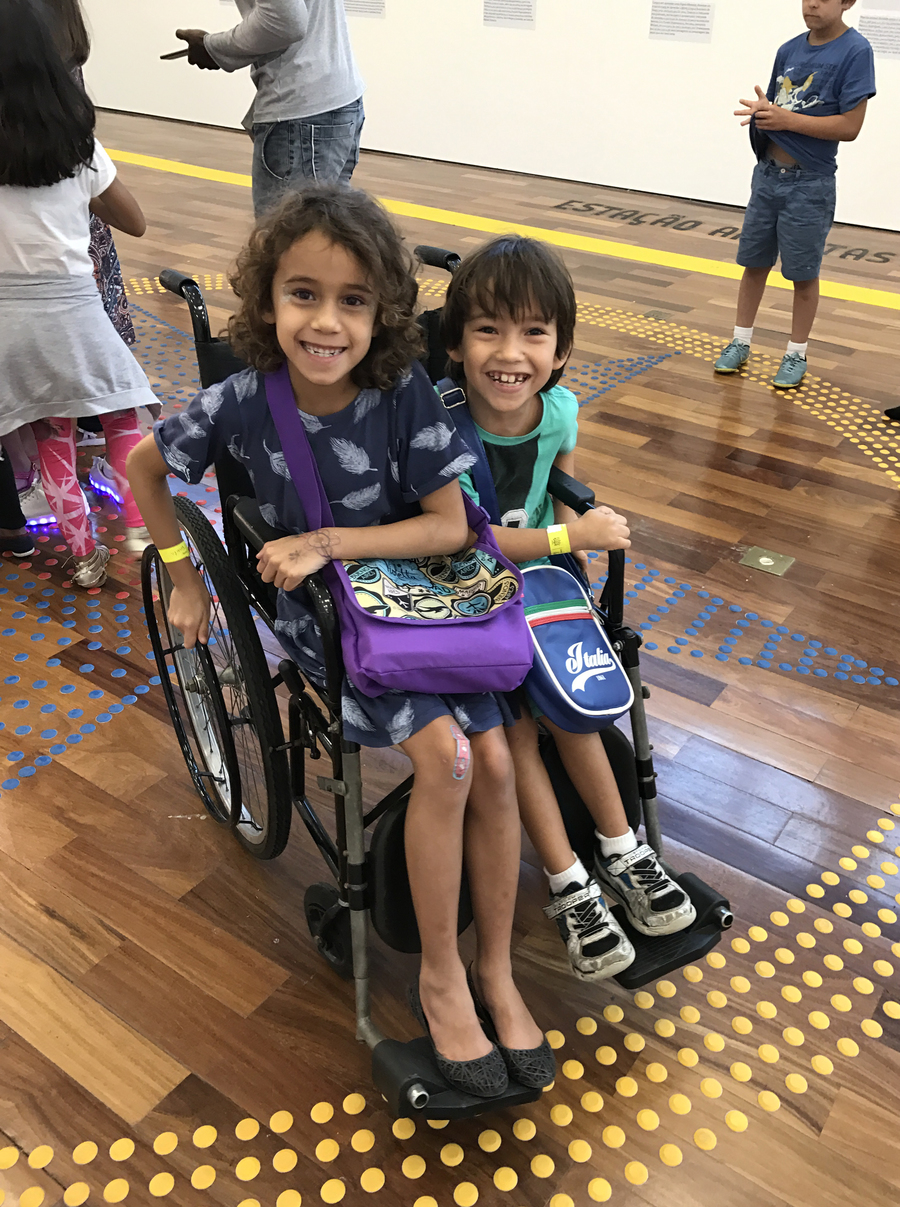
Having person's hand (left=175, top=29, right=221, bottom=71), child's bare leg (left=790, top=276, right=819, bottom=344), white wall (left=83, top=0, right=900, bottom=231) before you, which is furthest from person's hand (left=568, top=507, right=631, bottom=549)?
white wall (left=83, top=0, right=900, bottom=231)

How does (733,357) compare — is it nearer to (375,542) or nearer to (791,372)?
(791,372)

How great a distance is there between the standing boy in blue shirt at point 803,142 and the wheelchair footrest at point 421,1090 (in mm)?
2727

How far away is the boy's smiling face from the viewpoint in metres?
1.37

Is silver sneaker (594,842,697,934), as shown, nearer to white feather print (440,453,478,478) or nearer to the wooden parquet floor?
the wooden parquet floor

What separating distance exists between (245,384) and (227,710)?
55 cm

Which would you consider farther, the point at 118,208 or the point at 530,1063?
the point at 118,208

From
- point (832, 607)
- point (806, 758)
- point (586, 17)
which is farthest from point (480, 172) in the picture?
point (806, 758)

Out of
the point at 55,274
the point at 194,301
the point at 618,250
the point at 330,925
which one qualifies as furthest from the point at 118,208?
the point at 618,250

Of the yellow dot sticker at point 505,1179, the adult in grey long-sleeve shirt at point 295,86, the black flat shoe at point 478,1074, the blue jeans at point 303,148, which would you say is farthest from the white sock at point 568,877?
the blue jeans at point 303,148

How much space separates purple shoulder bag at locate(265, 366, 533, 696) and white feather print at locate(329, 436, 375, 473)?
34mm

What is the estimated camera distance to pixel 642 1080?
50.6 inches

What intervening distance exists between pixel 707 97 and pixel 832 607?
13.8 ft

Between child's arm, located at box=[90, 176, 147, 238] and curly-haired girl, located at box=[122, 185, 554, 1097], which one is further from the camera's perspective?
child's arm, located at box=[90, 176, 147, 238]

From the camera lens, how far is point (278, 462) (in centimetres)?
124
